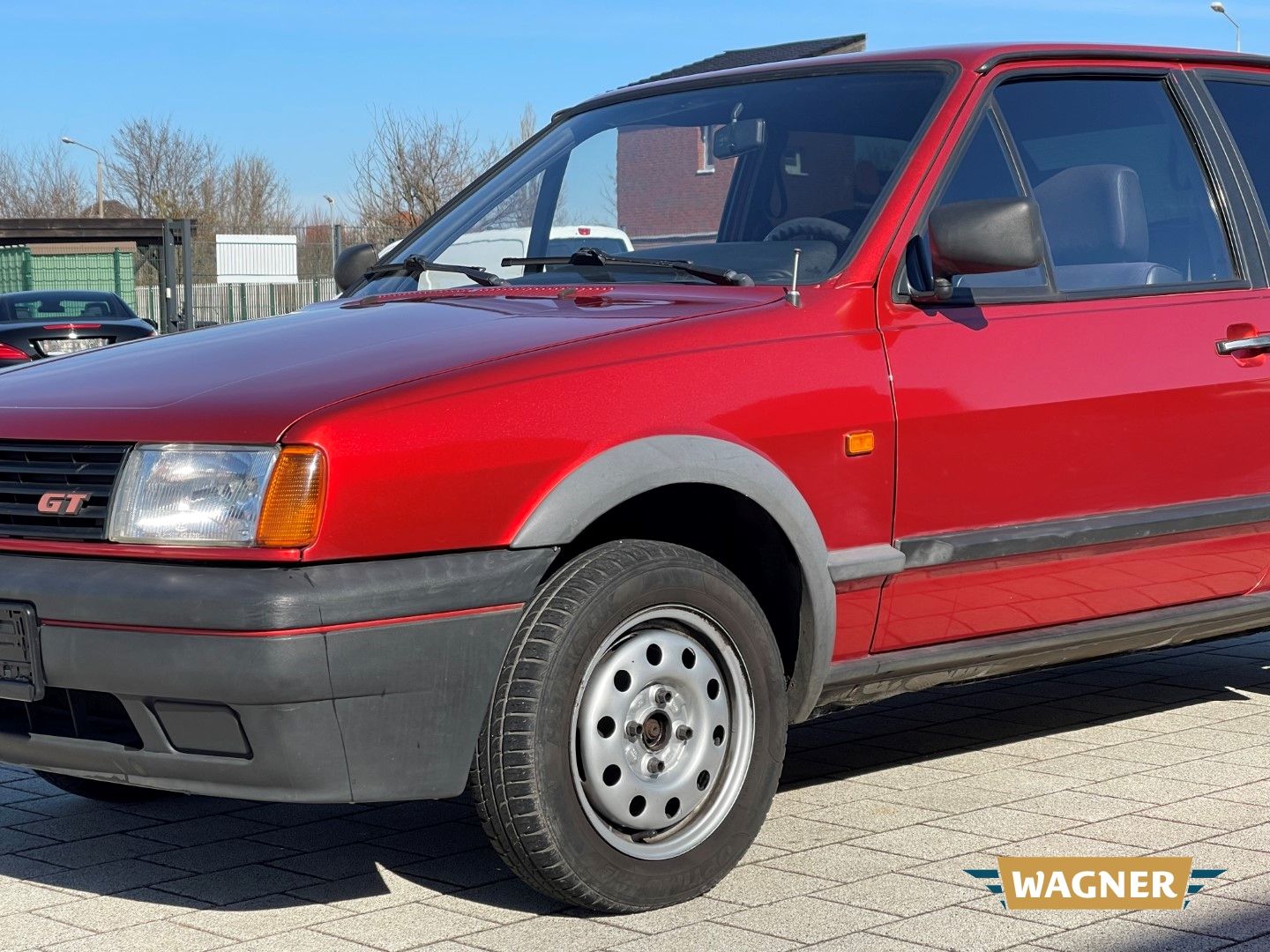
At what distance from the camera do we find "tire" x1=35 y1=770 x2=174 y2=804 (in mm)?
4578

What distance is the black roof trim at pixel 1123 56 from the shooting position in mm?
4414

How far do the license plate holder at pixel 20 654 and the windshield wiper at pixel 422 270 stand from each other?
5.21 feet

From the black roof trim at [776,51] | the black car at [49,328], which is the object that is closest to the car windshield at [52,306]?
the black car at [49,328]

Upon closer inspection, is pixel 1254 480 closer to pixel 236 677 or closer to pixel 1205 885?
pixel 1205 885

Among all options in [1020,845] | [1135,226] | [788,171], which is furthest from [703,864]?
[1135,226]

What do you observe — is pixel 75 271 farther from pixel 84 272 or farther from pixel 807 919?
pixel 807 919

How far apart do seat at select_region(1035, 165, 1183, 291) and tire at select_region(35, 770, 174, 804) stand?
274cm

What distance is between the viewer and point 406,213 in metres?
40.8

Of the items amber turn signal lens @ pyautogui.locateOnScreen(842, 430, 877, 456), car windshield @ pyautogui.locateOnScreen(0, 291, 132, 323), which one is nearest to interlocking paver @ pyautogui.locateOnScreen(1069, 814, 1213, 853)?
amber turn signal lens @ pyautogui.locateOnScreen(842, 430, 877, 456)

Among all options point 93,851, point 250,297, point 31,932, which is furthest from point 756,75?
point 250,297

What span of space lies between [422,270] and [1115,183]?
187 centimetres

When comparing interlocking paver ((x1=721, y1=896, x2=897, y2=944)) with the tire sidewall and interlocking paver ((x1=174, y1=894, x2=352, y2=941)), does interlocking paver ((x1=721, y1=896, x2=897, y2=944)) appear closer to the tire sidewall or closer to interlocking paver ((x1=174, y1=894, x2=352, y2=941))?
the tire sidewall

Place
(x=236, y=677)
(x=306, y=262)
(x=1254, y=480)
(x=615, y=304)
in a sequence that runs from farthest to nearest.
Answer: (x=306, y=262)
(x=1254, y=480)
(x=615, y=304)
(x=236, y=677)

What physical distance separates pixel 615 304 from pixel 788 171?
2.70 feet
